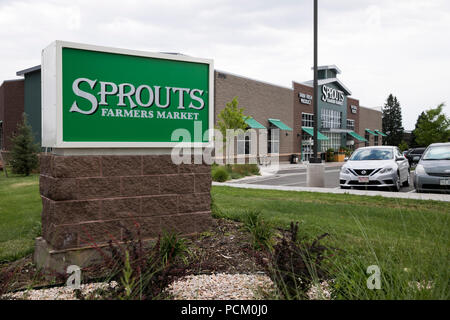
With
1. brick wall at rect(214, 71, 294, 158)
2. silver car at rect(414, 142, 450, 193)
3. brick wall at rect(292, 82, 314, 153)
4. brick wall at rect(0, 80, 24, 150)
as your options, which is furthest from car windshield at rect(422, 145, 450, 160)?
brick wall at rect(0, 80, 24, 150)

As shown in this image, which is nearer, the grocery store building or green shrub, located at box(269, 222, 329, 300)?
green shrub, located at box(269, 222, 329, 300)

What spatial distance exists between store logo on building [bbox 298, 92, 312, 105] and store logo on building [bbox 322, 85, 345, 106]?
11.1 ft

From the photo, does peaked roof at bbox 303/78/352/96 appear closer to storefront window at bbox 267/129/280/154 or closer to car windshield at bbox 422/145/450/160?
storefront window at bbox 267/129/280/154

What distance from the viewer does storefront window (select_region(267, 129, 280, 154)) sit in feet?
115

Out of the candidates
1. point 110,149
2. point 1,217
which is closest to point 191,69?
point 110,149

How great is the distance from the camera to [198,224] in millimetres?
5016

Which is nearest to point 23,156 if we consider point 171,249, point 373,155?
point 373,155

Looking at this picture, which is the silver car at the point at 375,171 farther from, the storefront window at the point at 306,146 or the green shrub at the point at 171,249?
the storefront window at the point at 306,146

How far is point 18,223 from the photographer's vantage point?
679 cm

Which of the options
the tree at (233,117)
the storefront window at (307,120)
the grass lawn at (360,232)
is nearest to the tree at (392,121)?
the storefront window at (307,120)

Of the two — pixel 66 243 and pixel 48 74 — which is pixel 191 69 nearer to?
pixel 48 74

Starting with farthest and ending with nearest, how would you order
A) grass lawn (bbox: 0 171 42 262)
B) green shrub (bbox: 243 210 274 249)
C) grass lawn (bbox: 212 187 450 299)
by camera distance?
grass lawn (bbox: 0 171 42 262) → green shrub (bbox: 243 210 274 249) → grass lawn (bbox: 212 187 450 299)

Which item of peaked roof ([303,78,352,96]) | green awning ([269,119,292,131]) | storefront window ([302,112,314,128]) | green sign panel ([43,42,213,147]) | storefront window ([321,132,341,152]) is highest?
peaked roof ([303,78,352,96])

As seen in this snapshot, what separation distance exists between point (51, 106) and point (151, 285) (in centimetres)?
256
